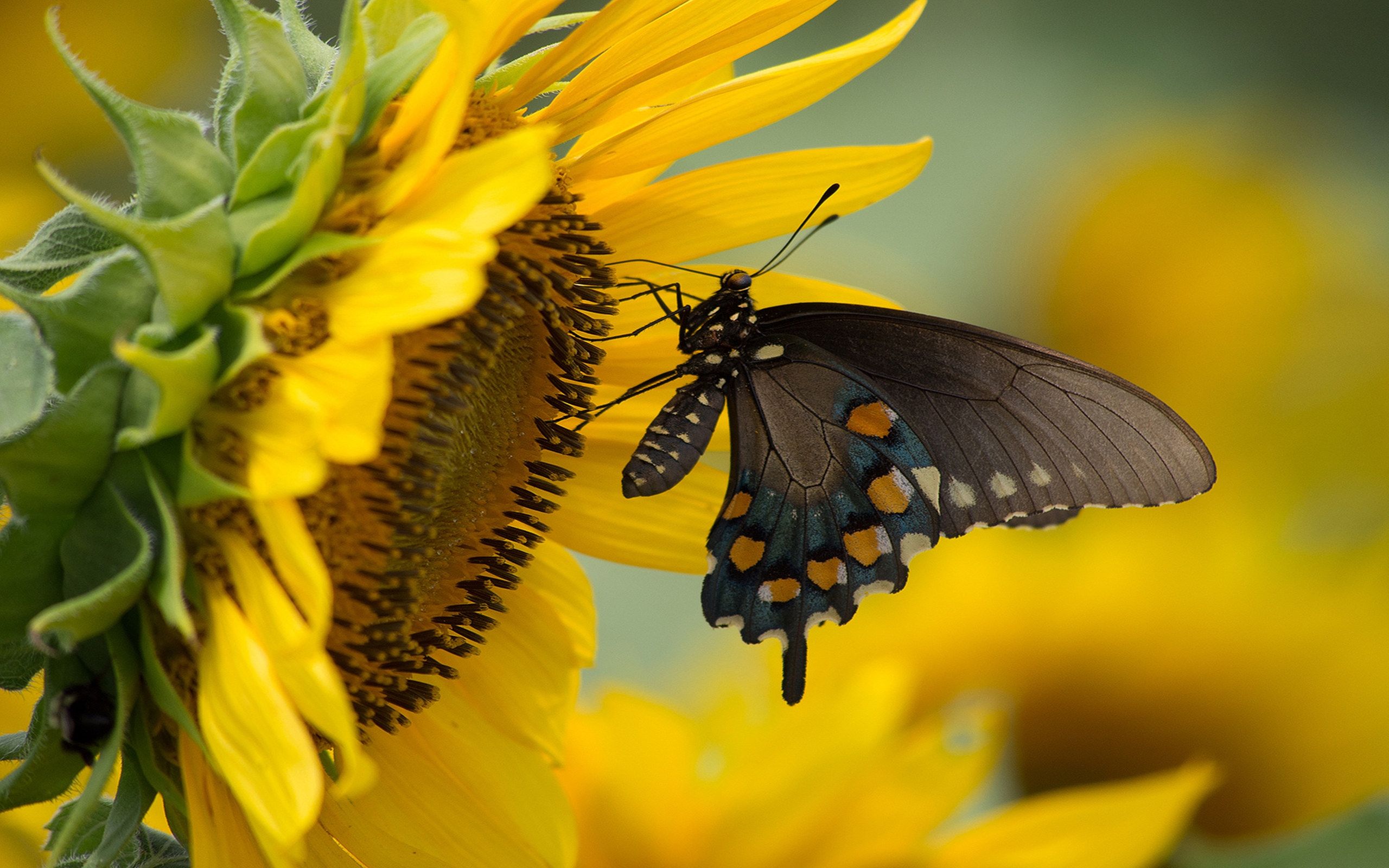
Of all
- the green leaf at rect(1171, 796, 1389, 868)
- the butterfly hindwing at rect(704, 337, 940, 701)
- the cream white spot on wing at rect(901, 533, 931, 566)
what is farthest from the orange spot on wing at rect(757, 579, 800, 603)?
the green leaf at rect(1171, 796, 1389, 868)

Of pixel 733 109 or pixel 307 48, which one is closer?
pixel 307 48

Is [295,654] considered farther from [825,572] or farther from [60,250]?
[825,572]

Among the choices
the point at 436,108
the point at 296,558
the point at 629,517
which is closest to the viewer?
the point at 296,558

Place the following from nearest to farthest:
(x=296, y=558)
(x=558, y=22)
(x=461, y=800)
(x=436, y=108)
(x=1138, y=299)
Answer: (x=296, y=558), (x=436, y=108), (x=558, y=22), (x=461, y=800), (x=1138, y=299)

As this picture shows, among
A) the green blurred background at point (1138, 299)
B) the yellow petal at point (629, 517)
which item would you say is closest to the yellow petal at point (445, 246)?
the yellow petal at point (629, 517)

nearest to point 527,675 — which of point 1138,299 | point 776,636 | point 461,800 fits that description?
point 461,800

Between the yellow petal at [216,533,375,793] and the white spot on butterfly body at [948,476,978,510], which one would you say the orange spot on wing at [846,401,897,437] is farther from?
the yellow petal at [216,533,375,793]
